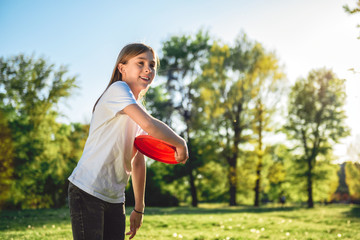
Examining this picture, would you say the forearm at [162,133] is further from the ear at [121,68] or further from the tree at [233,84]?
the tree at [233,84]

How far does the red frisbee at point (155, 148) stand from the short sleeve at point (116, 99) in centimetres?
27

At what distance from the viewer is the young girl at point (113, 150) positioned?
184 centimetres

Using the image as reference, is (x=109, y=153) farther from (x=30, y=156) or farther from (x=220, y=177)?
(x=220, y=177)

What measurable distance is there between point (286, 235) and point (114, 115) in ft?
22.7

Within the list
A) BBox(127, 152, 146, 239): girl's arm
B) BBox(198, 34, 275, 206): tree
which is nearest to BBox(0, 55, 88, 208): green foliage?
BBox(198, 34, 275, 206): tree

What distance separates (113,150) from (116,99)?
0.34 metres

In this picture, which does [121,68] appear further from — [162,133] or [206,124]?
[206,124]

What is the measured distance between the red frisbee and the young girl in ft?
0.29

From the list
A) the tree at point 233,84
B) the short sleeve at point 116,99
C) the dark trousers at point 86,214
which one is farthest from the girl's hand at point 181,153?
the tree at point 233,84

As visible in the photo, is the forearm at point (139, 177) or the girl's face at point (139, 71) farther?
the forearm at point (139, 177)

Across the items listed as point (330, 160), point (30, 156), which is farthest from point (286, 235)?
point (330, 160)

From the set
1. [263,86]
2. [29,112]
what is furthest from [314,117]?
[29,112]

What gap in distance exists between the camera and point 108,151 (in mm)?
1990

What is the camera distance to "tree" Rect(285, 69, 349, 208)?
93.0 ft
